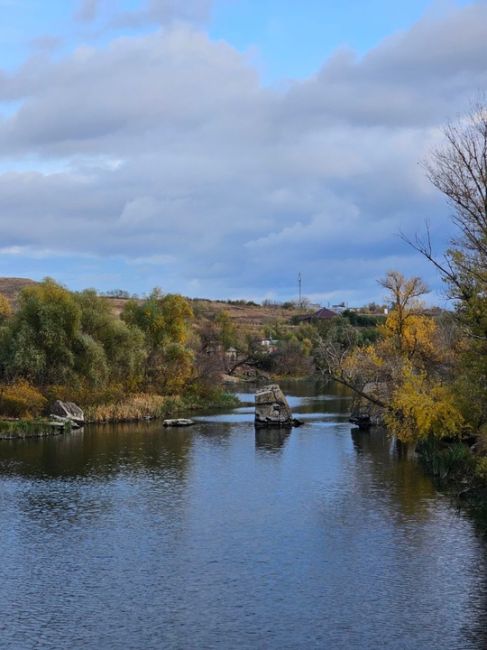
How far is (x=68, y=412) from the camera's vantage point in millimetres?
59844

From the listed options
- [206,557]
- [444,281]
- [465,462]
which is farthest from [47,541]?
[465,462]

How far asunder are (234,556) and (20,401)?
35.1 meters

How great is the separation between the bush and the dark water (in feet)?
42.1

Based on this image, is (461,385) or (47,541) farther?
(461,385)

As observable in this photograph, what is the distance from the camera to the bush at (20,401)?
5731cm

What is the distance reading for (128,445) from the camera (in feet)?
164

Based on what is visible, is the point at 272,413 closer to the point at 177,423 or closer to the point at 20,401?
the point at 177,423

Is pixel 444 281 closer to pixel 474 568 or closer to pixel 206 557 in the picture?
pixel 474 568

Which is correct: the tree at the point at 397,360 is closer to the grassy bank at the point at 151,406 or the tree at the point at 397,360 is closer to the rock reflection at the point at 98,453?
the rock reflection at the point at 98,453

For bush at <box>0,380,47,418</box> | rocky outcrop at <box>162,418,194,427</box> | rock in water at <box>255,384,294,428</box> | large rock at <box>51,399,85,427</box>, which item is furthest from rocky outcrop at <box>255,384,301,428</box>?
bush at <box>0,380,47,418</box>

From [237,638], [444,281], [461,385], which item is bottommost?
[237,638]

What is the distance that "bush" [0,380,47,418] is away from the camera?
5731cm

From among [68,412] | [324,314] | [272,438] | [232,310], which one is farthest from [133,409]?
[232,310]

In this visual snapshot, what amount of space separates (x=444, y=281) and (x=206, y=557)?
13.6 metres
